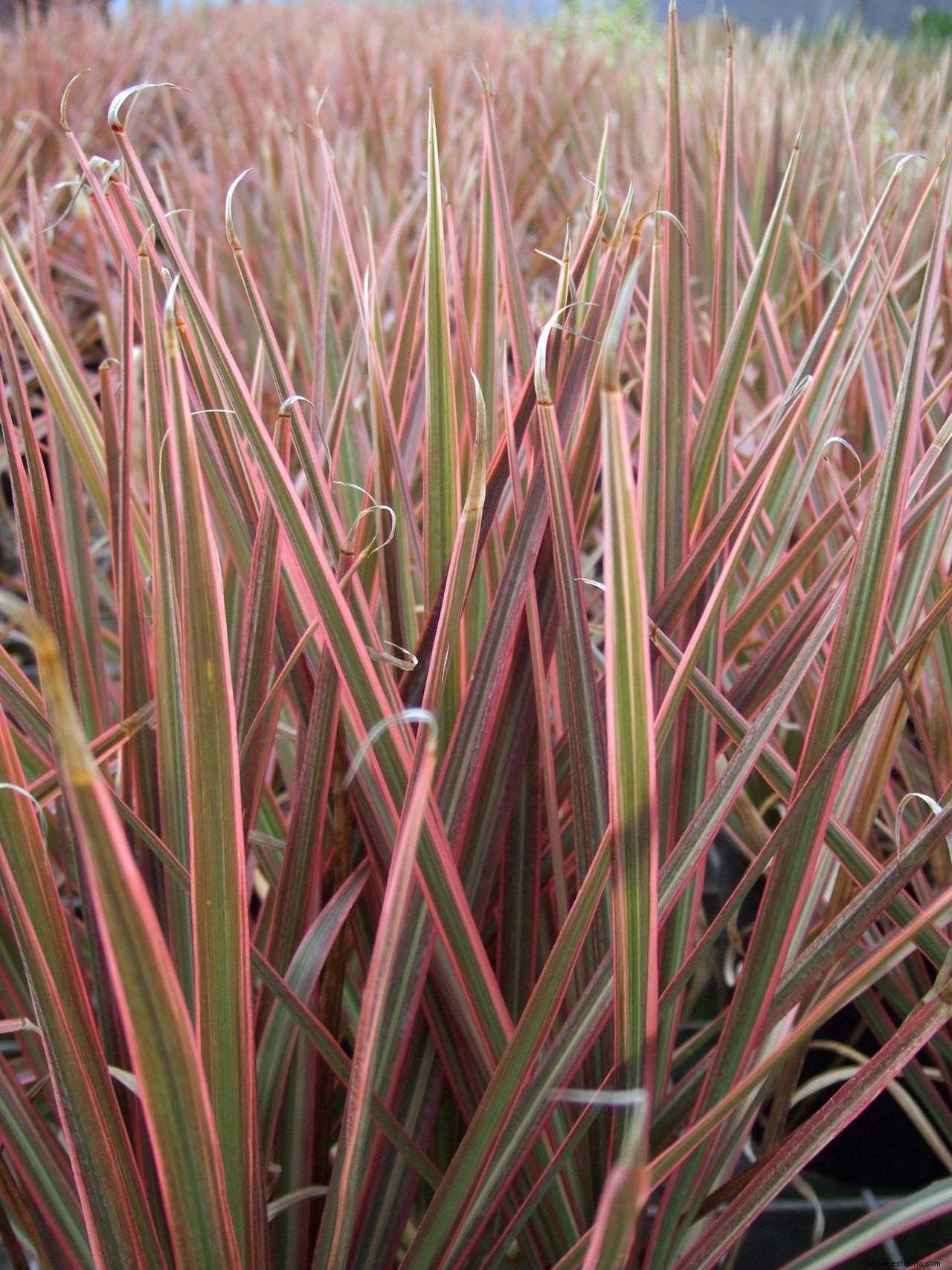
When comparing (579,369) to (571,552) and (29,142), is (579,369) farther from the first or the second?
(29,142)

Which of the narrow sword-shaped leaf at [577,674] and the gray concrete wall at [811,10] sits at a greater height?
the gray concrete wall at [811,10]

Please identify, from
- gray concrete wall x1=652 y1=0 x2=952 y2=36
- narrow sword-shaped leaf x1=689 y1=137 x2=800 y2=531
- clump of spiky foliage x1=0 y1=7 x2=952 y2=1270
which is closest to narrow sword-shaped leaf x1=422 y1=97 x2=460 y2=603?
clump of spiky foliage x1=0 y1=7 x2=952 y2=1270

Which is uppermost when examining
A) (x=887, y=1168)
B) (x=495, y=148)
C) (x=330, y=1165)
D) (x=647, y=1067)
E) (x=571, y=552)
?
(x=495, y=148)

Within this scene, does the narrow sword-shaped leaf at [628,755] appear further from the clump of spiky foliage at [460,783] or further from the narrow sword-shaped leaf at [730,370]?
the narrow sword-shaped leaf at [730,370]

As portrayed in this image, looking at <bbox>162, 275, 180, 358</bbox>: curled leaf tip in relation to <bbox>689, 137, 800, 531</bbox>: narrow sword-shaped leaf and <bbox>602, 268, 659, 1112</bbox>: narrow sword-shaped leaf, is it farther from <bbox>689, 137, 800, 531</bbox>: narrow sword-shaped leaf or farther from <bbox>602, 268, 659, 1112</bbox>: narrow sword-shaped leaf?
<bbox>689, 137, 800, 531</bbox>: narrow sword-shaped leaf

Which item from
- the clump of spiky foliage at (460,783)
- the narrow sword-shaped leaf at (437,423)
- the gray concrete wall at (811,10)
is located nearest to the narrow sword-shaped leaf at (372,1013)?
the clump of spiky foliage at (460,783)

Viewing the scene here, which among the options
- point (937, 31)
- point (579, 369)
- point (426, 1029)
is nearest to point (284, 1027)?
point (426, 1029)

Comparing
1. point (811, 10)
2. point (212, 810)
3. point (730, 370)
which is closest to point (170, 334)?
point (212, 810)
